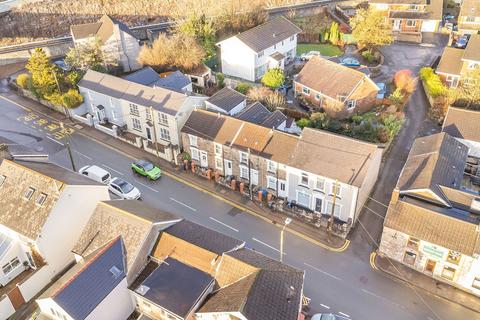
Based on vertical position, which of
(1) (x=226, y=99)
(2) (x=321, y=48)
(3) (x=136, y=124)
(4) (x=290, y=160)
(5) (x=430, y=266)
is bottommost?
(5) (x=430, y=266)

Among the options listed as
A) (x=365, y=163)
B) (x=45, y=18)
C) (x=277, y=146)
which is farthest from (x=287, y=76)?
(x=45, y=18)

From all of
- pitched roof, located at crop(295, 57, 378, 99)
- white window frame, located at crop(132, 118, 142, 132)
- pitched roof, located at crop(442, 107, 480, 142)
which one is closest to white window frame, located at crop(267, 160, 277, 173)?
pitched roof, located at crop(295, 57, 378, 99)

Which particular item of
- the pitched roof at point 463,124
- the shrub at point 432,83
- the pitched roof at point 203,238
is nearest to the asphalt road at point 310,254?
the pitched roof at point 203,238

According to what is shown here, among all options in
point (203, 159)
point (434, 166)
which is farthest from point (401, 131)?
point (203, 159)

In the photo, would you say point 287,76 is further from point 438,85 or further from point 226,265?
point 226,265

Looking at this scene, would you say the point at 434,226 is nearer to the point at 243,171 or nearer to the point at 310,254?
the point at 310,254
